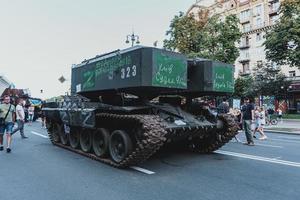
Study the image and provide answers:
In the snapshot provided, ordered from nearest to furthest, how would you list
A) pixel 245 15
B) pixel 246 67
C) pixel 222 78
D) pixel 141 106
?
pixel 141 106 → pixel 222 78 → pixel 246 67 → pixel 245 15

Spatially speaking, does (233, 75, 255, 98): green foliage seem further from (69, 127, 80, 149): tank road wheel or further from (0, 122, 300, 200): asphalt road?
(69, 127, 80, 149): tank road wheel

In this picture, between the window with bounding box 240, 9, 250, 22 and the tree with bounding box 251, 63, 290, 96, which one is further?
the window with bounding box 240, 9, 250, 22

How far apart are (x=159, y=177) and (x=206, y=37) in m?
26.1

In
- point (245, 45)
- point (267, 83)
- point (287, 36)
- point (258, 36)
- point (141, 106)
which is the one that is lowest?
point (141, 106)

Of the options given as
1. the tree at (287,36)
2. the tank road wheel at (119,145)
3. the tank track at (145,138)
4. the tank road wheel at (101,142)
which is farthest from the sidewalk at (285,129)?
the tank track at (145,138)

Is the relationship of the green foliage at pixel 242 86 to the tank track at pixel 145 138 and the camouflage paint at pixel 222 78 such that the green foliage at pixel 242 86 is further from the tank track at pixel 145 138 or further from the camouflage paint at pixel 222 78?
the tank track at pixel 145 138

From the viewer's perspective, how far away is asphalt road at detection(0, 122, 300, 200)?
5.82 metres

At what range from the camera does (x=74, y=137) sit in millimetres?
10906

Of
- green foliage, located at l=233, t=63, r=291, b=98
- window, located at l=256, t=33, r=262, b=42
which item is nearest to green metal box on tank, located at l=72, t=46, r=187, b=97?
green foliage, located at l=233, t=63, r=291, b=98

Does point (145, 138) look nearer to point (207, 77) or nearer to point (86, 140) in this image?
point (207, 77)

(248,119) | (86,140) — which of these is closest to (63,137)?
(86,140)

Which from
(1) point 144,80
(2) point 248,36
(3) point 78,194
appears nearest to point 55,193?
(3) point 78,194

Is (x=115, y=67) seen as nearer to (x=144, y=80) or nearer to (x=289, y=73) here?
(x=144, y=80)

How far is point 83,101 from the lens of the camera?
994cm
